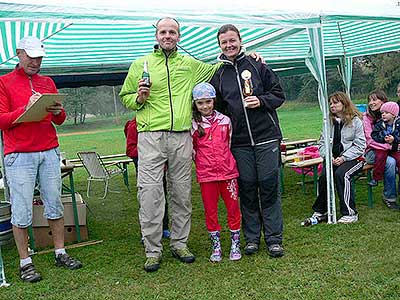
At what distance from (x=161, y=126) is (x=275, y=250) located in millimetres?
1278

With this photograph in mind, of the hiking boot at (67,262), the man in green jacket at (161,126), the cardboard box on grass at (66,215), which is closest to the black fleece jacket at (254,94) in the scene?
the man in green jacket at (161,126)

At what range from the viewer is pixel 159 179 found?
3.56 metres

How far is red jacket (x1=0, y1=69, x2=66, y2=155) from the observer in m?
3.35

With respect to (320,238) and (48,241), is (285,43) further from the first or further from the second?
(48,241)

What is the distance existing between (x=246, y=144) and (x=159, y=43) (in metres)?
0.98

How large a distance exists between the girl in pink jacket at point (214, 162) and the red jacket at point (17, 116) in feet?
3.59

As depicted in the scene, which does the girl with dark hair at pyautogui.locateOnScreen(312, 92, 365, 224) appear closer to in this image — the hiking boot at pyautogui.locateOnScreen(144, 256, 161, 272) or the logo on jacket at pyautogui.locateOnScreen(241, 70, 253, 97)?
the logo on jacket at pyautogui.locateOnScreen(241, 70, 253, 97)

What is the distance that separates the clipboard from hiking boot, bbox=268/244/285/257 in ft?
6.26

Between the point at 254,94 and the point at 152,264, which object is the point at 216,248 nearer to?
the point at 152,264

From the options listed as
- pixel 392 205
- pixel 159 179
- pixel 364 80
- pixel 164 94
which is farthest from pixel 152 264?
pixel 364 80

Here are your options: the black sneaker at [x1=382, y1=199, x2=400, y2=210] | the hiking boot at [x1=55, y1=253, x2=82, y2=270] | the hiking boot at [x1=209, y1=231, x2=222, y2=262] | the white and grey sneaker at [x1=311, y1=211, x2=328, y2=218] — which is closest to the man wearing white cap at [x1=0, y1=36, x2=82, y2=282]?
the hiking boot at [x1=55, y1=253, x2=82, y2=270]

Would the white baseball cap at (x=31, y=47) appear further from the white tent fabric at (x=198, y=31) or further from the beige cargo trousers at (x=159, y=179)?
the beige cargo trousers at (x=159, y=179)

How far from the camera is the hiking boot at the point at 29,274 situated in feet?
11.6

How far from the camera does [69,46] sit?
630 centimetres
